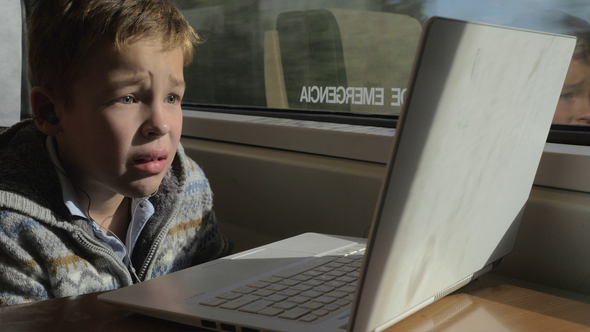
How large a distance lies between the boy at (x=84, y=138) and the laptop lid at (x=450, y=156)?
48 centimetres

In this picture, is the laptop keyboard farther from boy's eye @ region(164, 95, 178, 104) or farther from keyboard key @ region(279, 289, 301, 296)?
boy's eye @ region(164, 95, 178, 104)

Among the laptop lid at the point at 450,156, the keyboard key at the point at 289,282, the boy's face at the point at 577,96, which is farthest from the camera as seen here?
the boy's face at the point at 577,96

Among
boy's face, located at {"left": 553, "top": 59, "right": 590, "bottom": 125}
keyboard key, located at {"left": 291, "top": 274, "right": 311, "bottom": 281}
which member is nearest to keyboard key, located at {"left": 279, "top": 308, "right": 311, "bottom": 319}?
keyboard key, located at {"left": 291, "top": 274, "right": 311, "bottom": 281}

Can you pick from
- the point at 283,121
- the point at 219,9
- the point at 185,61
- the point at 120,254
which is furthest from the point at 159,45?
the point at 219,9

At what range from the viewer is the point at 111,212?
947 millimetres

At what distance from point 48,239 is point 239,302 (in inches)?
14.7

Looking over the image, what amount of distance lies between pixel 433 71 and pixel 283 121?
3.06ft

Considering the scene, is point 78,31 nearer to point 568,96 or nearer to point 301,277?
point 301,277

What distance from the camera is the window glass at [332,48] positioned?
3.03ft

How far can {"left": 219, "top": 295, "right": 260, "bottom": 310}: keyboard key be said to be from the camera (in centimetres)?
56

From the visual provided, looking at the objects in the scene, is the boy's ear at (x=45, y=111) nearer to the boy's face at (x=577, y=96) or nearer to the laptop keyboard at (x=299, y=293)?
the laptop keyboard at (x=299, y=293)

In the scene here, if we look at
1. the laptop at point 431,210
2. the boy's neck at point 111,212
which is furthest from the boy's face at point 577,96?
the boy's neck at point 111,212

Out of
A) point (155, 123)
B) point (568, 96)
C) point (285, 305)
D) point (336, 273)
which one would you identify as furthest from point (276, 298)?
point (568, 96)

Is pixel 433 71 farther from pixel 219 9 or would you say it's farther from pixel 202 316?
pixel 219 9
